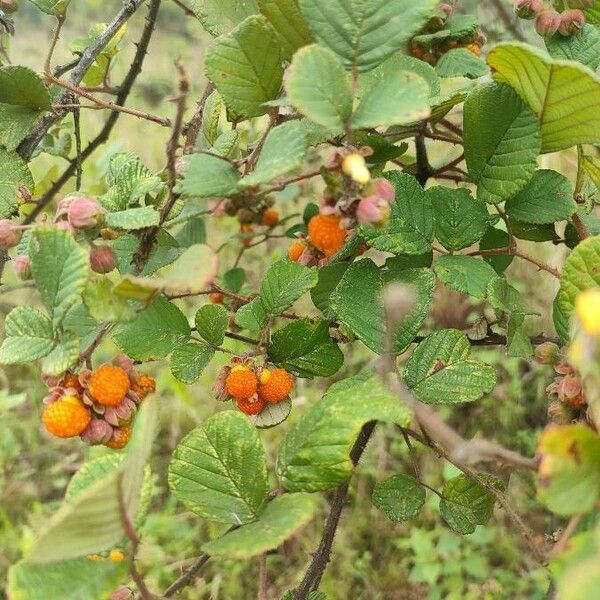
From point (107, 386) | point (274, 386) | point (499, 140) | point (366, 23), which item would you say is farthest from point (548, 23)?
point (107, 386)

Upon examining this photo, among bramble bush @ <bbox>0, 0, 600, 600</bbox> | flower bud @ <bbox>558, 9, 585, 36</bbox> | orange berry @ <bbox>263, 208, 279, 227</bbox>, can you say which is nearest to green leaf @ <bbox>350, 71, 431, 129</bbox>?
bramble bush @ <bbox>0, 0, 600, 600</bbox>

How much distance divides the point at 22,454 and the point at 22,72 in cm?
167

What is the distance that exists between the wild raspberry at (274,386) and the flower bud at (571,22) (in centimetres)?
47

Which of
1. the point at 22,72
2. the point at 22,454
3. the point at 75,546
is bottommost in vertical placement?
the point at 22,454

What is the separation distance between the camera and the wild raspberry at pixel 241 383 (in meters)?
0.70

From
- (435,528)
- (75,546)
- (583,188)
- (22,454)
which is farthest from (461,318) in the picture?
(75,546)

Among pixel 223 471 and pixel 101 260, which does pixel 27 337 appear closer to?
pixel 101 260

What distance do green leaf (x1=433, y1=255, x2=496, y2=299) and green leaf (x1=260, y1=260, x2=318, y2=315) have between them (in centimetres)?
13

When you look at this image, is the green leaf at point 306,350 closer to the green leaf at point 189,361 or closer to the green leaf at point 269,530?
the green leaf at point 189,361

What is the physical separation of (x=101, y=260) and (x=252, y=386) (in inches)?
7.6

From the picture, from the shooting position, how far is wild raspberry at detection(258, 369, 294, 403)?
712mm

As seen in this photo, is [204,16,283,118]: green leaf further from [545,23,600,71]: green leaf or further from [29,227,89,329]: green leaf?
[545,23,600,71]: green leaf

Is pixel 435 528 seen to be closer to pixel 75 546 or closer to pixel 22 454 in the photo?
pixel 22 454

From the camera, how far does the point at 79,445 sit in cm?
219
